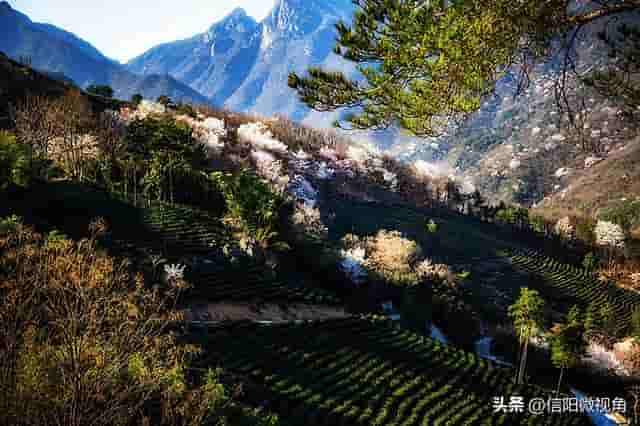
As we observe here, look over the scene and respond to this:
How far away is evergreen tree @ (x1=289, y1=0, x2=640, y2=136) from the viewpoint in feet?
27.1

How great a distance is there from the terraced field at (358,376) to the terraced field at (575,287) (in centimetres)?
4407

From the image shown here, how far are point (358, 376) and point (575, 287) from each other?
215ft

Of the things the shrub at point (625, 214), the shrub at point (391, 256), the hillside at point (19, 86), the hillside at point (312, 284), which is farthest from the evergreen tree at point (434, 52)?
the shrub at point (625, 214)

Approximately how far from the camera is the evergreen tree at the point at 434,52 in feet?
27.1

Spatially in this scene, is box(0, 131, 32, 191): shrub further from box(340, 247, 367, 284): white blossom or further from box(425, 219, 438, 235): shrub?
box(425, 219, 438, 235): shrub

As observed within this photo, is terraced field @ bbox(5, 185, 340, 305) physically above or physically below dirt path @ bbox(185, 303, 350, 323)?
above

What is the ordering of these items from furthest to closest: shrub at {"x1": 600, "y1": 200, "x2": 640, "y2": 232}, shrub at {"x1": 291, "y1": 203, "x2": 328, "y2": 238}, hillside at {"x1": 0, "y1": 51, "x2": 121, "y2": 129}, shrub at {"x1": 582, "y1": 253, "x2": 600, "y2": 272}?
shrub at {"x1": 600, "y1": 200, "x2": 640, "y2": 232} < shrub at {"x1": 582, "y1": 253, "x2": 600, "y2": 272} < hillside at {"x1": 0, "y1": 51, "x2": 121, "y2": 129} < shrub at {"x1": 291, "y1": 203, "x2": 328, "y2": 238}

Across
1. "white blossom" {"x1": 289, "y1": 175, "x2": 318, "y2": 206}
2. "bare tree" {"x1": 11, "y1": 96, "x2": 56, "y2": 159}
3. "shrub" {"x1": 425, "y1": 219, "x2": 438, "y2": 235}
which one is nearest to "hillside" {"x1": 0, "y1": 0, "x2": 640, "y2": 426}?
"bare tree" {"x1": 11, "y1": 96, "x2": 56, "y2": 159}

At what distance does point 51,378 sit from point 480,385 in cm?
3052

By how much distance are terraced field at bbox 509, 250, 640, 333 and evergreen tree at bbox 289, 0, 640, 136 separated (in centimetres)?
6932

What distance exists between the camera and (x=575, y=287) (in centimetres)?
7569

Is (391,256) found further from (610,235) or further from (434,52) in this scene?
(610,235)

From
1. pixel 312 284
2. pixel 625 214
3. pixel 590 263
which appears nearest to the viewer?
pixel 312 284

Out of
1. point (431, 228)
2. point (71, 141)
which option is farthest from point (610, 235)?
point (71, 141)
